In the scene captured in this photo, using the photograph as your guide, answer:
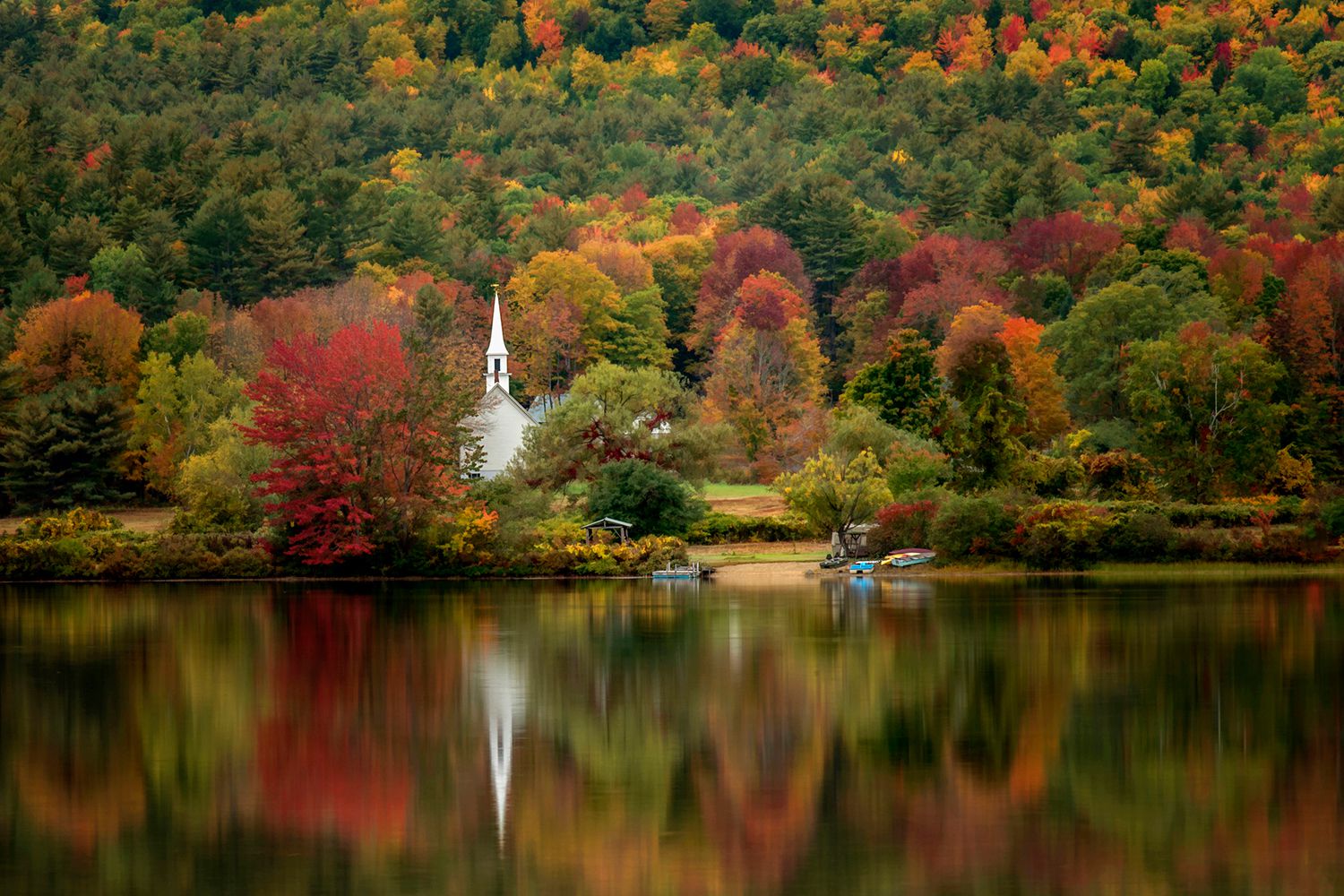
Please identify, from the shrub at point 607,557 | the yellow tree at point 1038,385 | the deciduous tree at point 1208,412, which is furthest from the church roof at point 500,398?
the deciduous tree at point 1208,412

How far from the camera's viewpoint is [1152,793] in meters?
22.9

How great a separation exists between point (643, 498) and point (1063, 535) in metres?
14.7

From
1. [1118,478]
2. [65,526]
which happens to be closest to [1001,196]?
[1118,478]

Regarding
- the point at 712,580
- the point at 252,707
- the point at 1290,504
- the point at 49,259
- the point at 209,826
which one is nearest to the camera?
the point at 209,826

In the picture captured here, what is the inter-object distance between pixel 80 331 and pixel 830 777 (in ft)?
Result: 242

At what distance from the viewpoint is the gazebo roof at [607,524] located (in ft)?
214

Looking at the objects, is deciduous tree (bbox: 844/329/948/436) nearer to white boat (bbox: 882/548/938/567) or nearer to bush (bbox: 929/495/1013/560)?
white boat (bbox: 882/548/938/567)

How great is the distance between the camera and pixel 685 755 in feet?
84.3

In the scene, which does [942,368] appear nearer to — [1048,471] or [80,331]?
[1048,471]

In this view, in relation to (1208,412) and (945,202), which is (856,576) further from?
(945,202)

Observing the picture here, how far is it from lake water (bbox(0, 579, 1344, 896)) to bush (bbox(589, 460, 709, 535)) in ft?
71.0

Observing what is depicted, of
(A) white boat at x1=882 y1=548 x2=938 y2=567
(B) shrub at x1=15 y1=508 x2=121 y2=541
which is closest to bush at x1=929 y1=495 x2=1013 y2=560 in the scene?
(A) white boat at x1=882 y1=548 x2=938 y2=567

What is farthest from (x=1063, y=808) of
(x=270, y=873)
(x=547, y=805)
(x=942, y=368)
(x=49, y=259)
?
(x=49, y=259)

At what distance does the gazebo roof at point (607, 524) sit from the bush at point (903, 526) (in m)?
8.13
